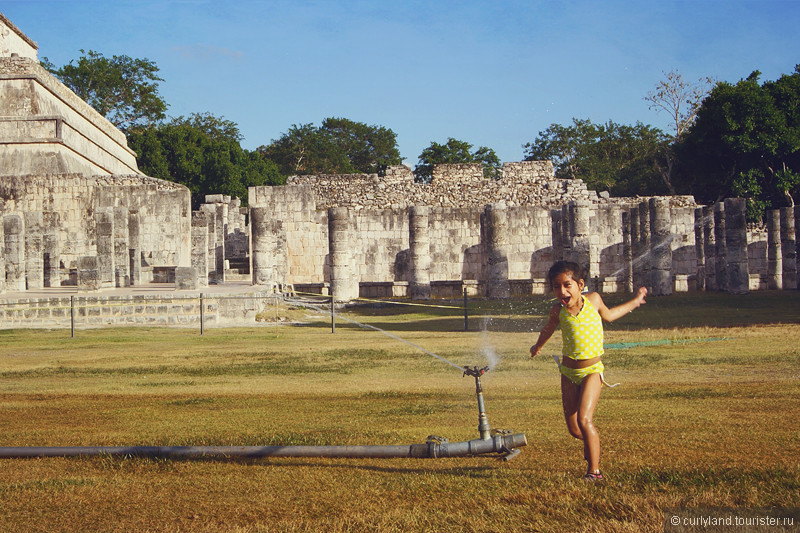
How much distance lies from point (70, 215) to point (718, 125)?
26.2 metres

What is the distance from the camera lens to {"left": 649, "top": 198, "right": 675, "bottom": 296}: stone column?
2505cm

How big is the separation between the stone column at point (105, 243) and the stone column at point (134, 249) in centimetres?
269

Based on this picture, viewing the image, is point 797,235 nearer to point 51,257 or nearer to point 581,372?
point 51,257

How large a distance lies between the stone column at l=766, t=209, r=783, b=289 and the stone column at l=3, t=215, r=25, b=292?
22.7 m

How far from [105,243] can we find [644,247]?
649 inches

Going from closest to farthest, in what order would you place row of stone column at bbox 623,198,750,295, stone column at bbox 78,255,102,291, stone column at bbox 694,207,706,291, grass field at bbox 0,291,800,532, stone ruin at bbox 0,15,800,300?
1. grass field at bbox 0,291,800,532
2. stone column at bbox 78,255,102,291
3. stone ruin at bbox 0,15,800,300
4. row of stone column at bbox 623,198,750,295
5. stone column at bbox 694,207,706,291

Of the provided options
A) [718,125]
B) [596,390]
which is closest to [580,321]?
[596,390]

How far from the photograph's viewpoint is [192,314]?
1672cm

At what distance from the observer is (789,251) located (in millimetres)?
28391

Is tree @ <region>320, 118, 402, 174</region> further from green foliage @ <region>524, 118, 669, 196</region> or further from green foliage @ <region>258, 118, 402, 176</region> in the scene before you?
green foliage @ <region>524, 118, 669, 196</region>

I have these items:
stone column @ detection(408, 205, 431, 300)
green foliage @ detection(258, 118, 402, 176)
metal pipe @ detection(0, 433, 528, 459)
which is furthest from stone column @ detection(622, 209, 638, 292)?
green foliage @ detection(258, 118, 402, 176)

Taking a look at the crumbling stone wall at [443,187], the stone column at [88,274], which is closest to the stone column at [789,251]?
the crumbling stone wall at [443,187]

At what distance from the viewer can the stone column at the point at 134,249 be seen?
23688mm

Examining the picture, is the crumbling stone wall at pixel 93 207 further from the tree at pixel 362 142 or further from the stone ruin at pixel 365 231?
the tree at pixel 362 142
